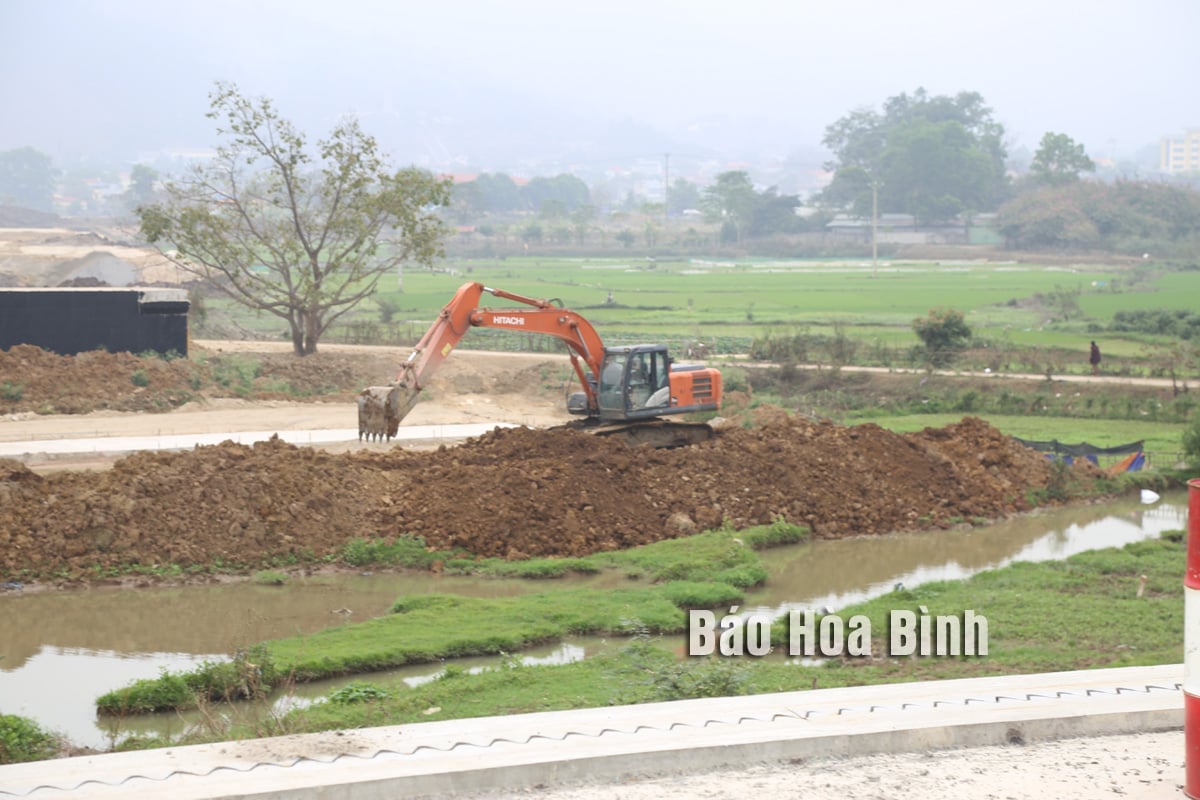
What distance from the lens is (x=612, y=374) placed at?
2391 cm

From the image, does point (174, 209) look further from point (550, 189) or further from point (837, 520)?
point (550, 189)

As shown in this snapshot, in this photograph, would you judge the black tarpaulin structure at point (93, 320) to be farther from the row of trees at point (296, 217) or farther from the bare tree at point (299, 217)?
the bare tree at point (299, 217)

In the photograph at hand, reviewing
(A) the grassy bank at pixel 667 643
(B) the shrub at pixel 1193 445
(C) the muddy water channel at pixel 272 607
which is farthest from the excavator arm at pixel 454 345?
(B) the shrub at pixel 1193 445

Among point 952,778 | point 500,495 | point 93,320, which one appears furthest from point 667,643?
point 93,320

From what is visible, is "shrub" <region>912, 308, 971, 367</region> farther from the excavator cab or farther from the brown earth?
the excavator cab

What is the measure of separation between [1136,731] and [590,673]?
4.78m

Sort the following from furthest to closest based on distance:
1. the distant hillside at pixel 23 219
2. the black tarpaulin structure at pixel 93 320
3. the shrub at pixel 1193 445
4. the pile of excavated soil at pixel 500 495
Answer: the distant hillside at pixel 23 219 → the black tarpaulin structure at pixel 93 320 → the shrub at pixel 1193 445 → the pile of excavated soil at pixel 500 495

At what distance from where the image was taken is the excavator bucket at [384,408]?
2091 centimetres

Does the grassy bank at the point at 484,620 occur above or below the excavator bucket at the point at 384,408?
below

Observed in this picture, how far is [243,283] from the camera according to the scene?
40.0 metres

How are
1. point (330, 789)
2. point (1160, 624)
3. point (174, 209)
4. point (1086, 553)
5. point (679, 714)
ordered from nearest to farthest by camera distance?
point (330, 789) < point (679, 714) < point (1160, 624) < point (1086, 553) < point (174, 209)

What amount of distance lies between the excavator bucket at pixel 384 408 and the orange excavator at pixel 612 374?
58cm

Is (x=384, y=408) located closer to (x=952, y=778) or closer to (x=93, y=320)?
(x=952, y=778)

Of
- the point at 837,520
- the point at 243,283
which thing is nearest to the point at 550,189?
the point at 243,283
